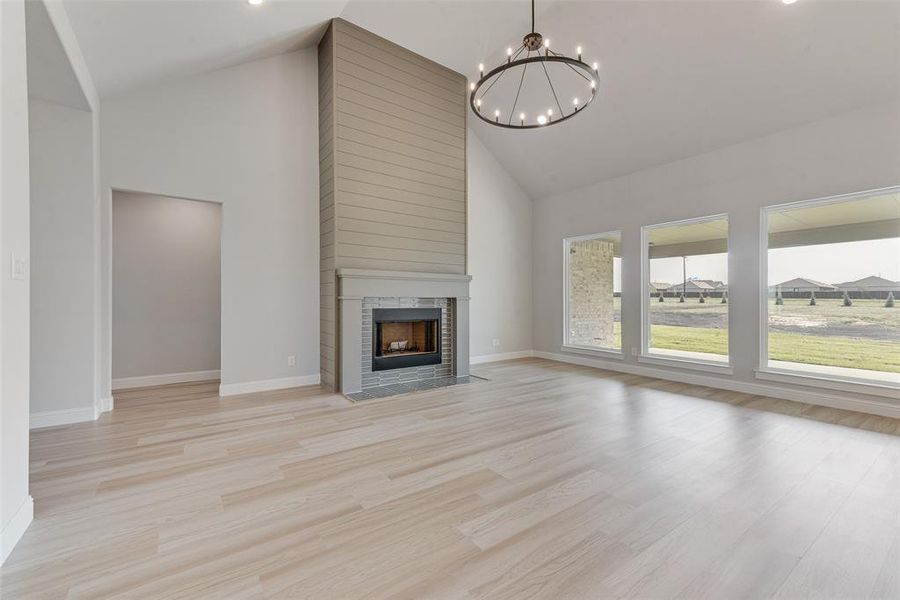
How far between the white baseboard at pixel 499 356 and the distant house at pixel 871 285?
4.23m

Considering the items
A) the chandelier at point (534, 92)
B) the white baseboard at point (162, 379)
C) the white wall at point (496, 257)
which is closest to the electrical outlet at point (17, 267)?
the white baseboard at point (162, 379)

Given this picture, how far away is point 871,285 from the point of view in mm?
3934

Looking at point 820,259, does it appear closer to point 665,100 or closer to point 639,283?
point 639,283

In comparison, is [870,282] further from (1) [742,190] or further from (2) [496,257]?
(2) [496,257]

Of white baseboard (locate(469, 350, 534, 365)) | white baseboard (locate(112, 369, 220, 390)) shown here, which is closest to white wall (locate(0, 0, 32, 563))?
white baseboard (locate(112, 369, 220, 390))

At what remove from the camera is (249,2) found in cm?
327

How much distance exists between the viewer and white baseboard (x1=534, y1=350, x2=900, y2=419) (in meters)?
3.72

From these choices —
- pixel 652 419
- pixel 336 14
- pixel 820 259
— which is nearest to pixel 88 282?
pixel 336 14

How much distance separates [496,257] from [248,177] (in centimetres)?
400

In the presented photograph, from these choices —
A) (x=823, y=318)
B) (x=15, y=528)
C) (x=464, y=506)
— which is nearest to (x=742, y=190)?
(x=823, y=318)

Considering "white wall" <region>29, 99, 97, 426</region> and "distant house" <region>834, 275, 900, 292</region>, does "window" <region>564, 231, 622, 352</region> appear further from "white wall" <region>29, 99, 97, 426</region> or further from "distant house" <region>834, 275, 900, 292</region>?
"white wall" <region>29, 99, 97, 426</region>

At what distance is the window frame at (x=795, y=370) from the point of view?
12.2 ft

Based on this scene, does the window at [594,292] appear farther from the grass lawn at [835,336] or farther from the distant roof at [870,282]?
the distant roof at [870,282]

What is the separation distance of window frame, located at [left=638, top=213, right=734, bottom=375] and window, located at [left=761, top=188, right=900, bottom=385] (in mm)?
365
